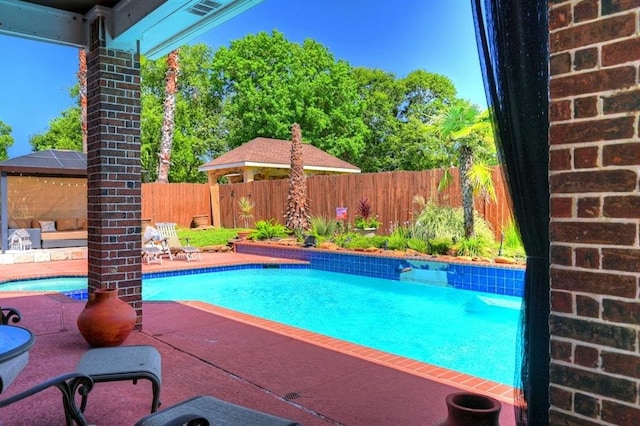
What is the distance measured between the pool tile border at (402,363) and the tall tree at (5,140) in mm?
34658

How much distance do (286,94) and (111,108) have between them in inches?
919

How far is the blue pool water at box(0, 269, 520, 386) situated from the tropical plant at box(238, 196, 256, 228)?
6.45 metres

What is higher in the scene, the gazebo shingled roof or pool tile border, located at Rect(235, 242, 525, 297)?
the gazebo shingled roof

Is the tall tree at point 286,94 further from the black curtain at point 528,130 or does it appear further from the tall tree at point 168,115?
the black curtain at point 528,130

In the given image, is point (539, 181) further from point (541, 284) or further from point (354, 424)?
point (354, 424)

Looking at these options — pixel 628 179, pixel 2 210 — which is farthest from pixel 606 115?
pixel 2 210

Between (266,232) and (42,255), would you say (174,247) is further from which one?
(42,255)

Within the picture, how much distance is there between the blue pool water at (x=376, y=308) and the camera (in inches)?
218

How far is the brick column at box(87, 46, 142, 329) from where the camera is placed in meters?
4.55

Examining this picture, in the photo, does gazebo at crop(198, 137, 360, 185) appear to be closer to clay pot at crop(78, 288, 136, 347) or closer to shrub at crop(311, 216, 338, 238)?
shrub at crop(311, 216, 338, 238)

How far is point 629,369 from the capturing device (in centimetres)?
147

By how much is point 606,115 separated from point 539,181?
45cm

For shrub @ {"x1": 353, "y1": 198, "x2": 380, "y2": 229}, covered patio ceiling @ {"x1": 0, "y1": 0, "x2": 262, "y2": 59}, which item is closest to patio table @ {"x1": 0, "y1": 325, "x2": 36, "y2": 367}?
covered patio ceiling @ {"x1": 0, "y1": 0, "x2": 262, "y2": 59}

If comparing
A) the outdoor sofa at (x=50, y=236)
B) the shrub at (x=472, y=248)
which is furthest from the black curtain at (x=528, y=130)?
the outdoor sofa at (x=50, y=236)
